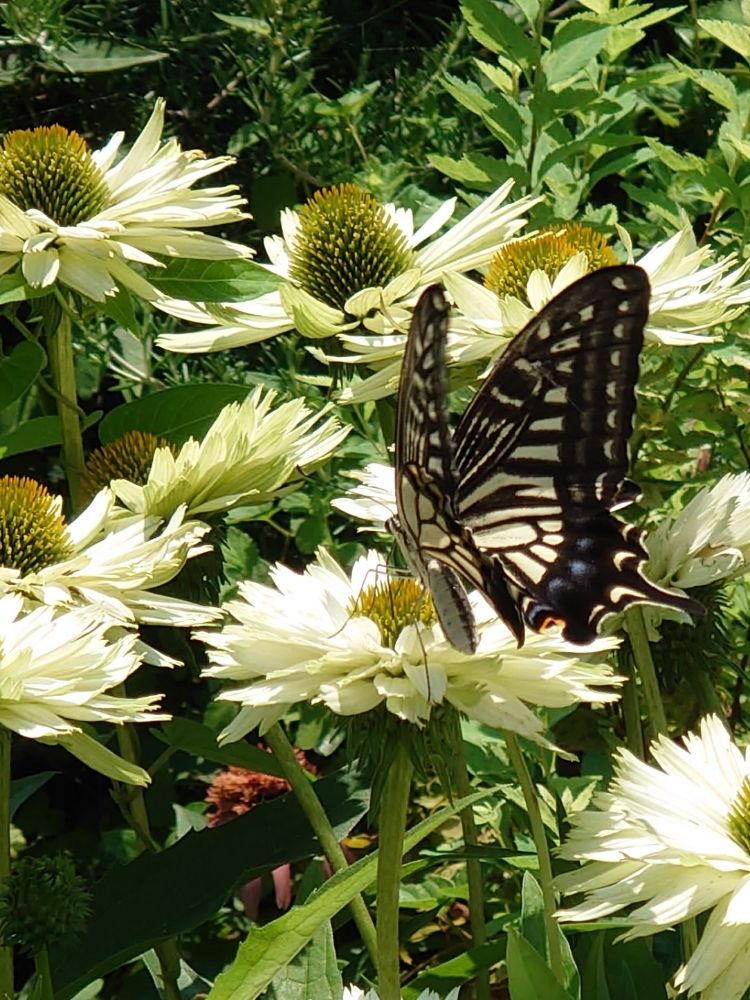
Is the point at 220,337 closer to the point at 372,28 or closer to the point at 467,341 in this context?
the point at 467,341

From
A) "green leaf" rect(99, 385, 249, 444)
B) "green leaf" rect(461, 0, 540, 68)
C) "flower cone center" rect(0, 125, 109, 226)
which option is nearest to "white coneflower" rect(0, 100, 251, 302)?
"flower cone center" rect(0, 125, 109, 226)

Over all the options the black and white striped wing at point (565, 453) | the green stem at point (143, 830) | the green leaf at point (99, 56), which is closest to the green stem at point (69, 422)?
the green stem at point (143, 830)

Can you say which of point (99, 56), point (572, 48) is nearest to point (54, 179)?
point (572, 48)

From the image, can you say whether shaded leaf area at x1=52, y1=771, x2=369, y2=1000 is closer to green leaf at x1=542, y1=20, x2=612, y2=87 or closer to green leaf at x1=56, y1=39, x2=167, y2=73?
green leaf at x1=542, y1=20, x2=612, y2=87

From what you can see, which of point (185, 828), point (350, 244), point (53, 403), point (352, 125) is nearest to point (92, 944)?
point (185, 828)

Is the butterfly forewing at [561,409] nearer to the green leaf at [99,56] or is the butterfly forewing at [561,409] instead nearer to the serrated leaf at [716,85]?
the serrated leaf at [716,85]
